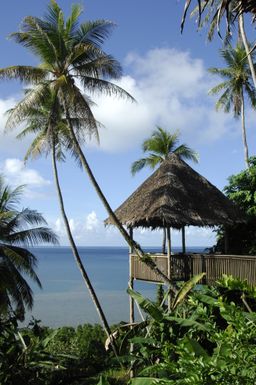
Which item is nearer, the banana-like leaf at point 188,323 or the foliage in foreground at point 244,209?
the banana-like leaf at point 188,323

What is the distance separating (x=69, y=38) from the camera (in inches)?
640

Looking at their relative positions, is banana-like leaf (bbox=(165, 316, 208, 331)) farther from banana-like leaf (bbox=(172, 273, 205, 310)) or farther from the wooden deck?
the wooden deck

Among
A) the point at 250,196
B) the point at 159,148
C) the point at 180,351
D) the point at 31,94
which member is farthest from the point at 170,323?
the point at 159,148

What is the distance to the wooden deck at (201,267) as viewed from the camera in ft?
41.8

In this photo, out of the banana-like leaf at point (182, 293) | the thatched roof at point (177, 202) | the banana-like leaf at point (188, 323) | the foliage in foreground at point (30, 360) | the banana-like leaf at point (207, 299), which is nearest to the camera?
the banana-like leaf at point (188, 323)

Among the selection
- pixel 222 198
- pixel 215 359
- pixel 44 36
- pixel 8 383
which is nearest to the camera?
pixel 215 359

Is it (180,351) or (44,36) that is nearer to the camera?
(180,351)

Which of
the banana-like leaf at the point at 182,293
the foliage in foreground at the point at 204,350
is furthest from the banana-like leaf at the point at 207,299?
the banana-like leaf at the point at 182,293

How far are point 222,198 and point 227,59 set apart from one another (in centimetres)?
1426

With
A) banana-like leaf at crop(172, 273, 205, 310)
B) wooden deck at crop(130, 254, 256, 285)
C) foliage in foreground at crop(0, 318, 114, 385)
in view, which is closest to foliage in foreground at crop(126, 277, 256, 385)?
banana-like leaf at crop(172, 273, 205, 310)

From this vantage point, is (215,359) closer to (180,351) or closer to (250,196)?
(180,351)

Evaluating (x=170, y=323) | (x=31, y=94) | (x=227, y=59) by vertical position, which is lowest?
(x=170, y=323)

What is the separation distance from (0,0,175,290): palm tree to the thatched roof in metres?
1.16

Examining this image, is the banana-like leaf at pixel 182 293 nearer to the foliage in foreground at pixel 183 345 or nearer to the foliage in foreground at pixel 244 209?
the foliage in foreground at pixel 183 345
